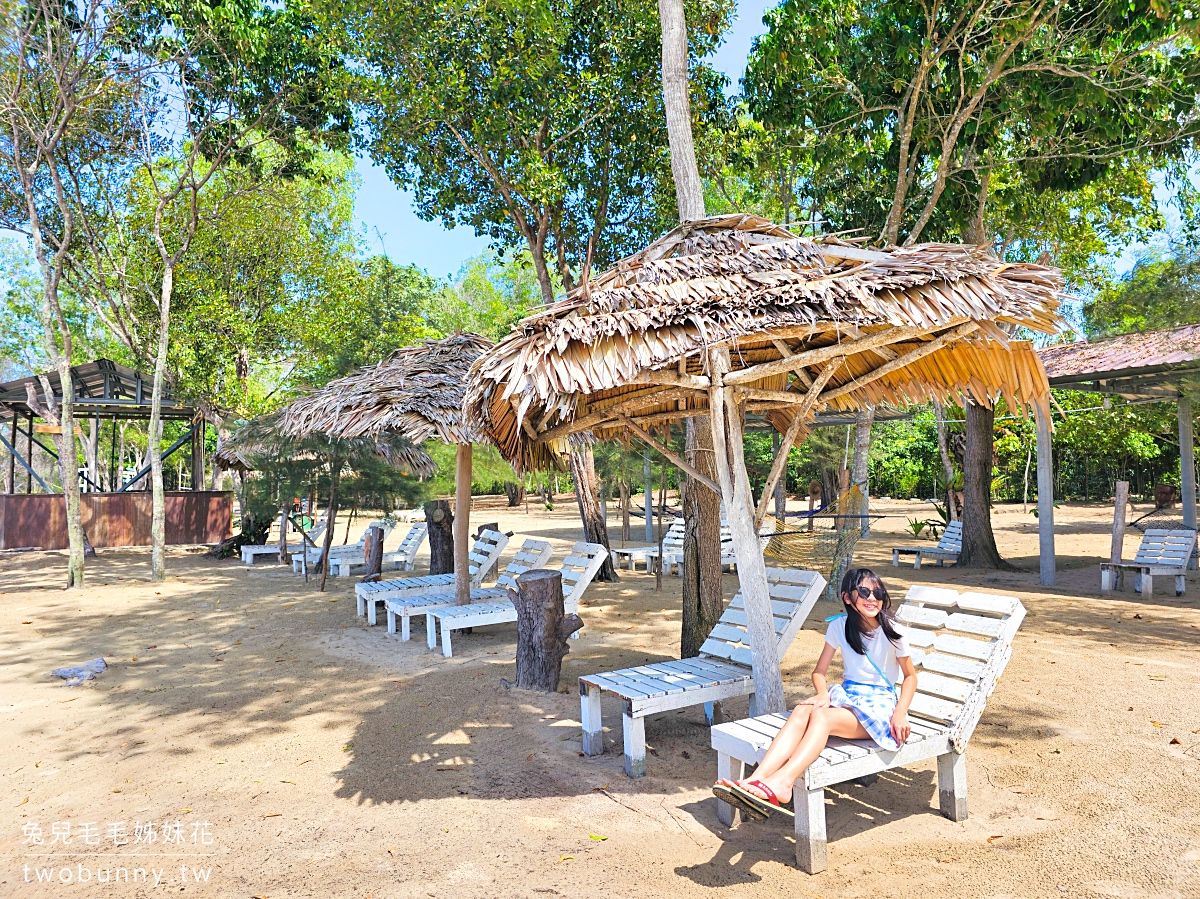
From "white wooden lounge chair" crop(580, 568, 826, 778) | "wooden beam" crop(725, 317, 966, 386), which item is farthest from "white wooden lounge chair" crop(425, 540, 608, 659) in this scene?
"wooden beam" crop(725, 317, 966, 386)

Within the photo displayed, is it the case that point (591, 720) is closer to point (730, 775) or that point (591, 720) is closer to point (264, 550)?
point (730, 775)

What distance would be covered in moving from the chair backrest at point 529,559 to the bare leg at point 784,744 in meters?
4.47

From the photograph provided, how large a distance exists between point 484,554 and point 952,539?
8002 millimetres

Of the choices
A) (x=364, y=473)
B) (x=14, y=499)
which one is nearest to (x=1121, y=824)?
(x=364, y=473)

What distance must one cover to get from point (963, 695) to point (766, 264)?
7.70 feet

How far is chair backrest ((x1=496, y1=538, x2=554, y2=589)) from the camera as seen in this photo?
7645 millimetres

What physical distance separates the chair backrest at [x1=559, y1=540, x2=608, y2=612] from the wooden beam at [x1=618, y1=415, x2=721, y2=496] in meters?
2.03

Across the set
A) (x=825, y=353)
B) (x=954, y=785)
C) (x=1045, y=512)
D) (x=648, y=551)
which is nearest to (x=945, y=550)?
(x=1045, y=512)

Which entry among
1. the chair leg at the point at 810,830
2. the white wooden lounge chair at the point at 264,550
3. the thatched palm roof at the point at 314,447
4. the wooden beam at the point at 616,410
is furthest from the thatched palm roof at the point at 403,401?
the white wooden lounge chair at the point at 264,550

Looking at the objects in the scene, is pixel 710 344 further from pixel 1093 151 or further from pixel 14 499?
pixel 14 499

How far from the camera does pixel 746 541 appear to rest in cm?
428

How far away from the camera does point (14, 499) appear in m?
16.0

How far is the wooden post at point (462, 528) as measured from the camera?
7438 millimetres

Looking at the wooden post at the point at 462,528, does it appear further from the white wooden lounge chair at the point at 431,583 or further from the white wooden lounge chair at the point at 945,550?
the white wooden lounge chair at the point at 945,550
